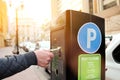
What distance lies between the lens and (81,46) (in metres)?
0.56

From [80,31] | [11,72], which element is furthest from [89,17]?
[11,72]

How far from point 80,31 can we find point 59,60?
0.12m

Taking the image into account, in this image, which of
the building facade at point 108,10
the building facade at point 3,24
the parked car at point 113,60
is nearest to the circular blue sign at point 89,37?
the parked car at point 113,60

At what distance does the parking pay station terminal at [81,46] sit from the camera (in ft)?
1.80

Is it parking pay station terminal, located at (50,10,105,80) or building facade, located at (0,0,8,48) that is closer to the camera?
parking pay station terminal, located at (50,10,105,80)

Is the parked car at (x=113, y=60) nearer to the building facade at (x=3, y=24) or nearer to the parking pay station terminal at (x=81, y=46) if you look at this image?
the parking pay station terminal at (x=81, y=46)

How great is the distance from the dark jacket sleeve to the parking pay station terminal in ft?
0.28

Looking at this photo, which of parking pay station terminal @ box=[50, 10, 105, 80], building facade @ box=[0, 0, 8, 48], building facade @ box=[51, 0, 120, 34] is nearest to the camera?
parking pay station terminal @ box=[50, 10, 105, 80]

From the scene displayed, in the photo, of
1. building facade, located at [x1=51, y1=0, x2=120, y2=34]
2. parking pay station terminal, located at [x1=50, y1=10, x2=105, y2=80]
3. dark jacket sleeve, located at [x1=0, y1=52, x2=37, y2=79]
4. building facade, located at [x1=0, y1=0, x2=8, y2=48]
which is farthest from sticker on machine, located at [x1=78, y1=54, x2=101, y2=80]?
building facade, located at [x1=0, y1=0, x2=8, y2=48]

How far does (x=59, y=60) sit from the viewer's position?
0.62 meters

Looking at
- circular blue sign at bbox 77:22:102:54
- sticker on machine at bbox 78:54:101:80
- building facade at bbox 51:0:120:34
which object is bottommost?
sticker on machine at bbox 78:54:101:80

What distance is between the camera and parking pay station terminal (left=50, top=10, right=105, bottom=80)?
55cm

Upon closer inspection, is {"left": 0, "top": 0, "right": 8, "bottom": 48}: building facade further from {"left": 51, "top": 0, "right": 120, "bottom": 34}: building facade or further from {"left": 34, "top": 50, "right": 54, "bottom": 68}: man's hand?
{"left": 34, "top": 50, "right": 54, "bottom": 68}: man's hand

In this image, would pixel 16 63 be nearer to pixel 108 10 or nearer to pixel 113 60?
pixel 113 60
